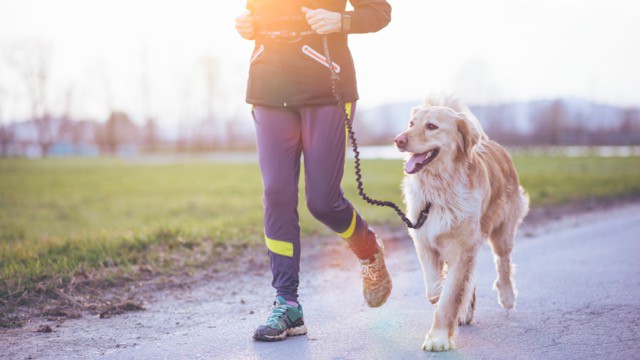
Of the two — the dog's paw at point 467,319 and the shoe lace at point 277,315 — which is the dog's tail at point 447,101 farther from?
the shoe lace at point 277,315

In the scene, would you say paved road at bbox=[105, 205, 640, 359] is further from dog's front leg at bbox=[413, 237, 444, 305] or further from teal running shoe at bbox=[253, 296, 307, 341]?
dog's front leg at bbox=[413, 237, 444, 305]

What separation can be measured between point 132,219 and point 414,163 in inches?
357

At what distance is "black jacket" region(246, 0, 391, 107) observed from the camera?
3863 millimetres

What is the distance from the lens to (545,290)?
17.1ft

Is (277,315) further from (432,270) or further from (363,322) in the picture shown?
(432,270)

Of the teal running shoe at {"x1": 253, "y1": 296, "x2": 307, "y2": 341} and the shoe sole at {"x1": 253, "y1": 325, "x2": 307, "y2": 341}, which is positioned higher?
the teal running shoe at {"x1": 253, "y1": 296, "x2": 307, "y2": 341}

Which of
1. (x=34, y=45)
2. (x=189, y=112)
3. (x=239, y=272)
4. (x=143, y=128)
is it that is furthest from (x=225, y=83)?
(x=239, y=272)

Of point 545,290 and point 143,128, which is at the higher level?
point 545,290

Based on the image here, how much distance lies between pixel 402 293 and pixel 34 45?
70254 mm

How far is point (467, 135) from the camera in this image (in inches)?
159

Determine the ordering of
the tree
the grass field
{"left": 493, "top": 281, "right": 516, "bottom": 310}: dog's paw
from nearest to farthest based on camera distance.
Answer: {"left": 493, "top": 281, "right": 516, "bottom": 310}: dog's paw → the grass field → the tree

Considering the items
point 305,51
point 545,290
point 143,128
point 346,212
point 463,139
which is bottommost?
point 143,128

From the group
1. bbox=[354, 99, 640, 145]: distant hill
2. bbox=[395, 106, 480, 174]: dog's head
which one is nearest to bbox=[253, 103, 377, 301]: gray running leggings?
bbox=[395, 106, 480, 174]: dog's head

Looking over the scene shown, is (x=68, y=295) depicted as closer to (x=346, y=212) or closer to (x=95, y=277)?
(x=95, y=277)
